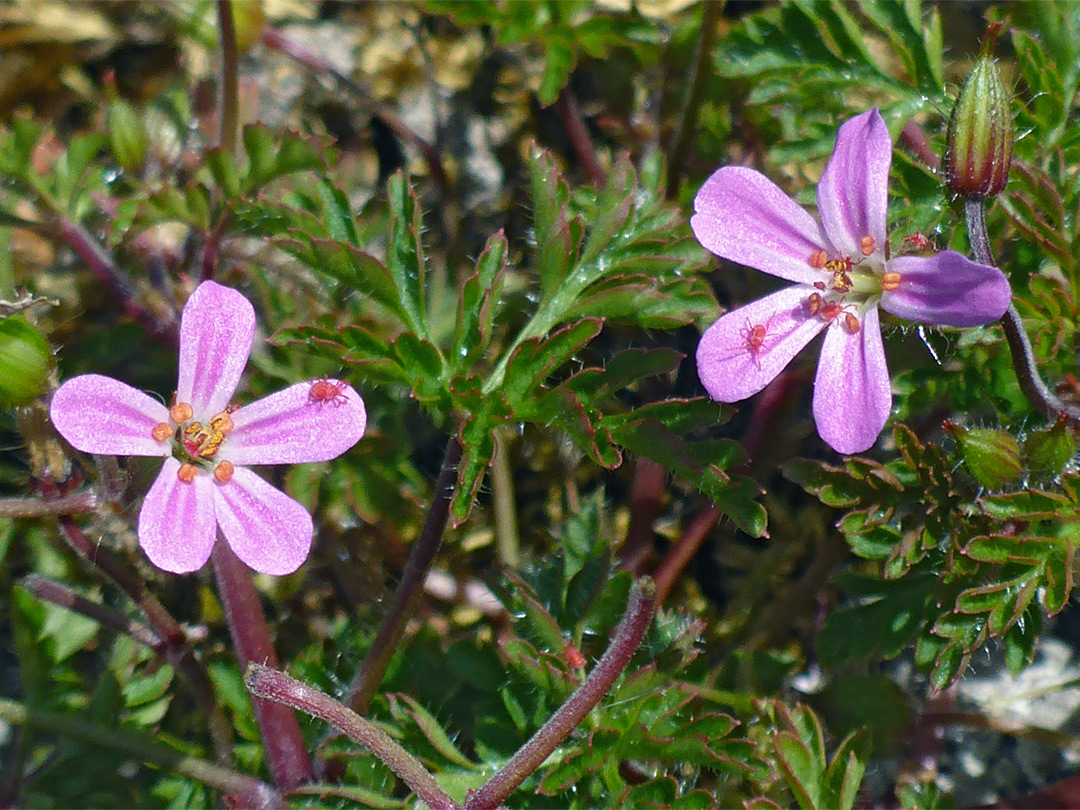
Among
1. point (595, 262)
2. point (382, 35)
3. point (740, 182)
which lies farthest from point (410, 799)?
point (382, 35)

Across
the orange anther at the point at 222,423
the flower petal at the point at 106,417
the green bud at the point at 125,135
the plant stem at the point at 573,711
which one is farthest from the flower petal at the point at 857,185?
the green bud at the point at 125,135

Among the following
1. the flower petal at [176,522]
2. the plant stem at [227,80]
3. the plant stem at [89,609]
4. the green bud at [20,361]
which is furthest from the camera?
the plant stem at [227,80]

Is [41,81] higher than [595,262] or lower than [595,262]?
lower

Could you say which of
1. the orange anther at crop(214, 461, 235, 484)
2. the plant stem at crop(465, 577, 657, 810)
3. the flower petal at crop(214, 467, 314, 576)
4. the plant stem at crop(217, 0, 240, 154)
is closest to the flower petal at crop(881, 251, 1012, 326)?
the plant stem at crop(465, 577, 657, 810)

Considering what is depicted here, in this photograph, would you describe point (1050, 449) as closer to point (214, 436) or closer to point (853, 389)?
point (853, 389)

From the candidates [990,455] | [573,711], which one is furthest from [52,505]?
[990,455]

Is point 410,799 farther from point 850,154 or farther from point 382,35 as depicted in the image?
point 382,35

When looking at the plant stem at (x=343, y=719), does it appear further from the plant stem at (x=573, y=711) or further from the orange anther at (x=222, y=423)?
the orange anther at (x=222, y=423)
